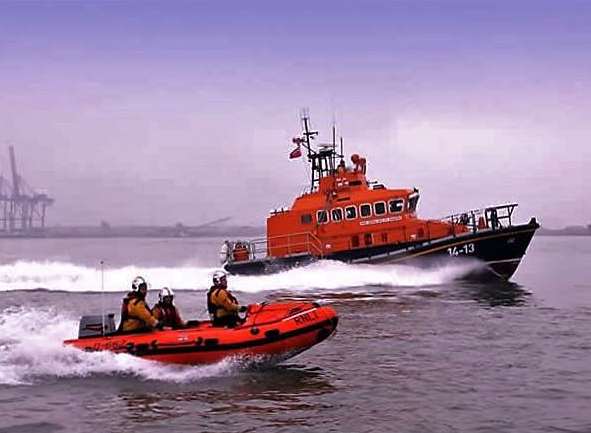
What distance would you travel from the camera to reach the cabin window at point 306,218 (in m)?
22.9

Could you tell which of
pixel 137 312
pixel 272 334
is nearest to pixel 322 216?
pixel 272 334

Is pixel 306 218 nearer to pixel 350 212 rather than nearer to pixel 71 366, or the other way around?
pixel 350 212

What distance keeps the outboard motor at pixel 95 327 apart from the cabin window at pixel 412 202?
517 inches

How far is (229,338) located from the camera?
10.4m

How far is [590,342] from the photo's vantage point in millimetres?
13250

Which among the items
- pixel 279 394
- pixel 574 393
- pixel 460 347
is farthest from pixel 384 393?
pixel 460 347

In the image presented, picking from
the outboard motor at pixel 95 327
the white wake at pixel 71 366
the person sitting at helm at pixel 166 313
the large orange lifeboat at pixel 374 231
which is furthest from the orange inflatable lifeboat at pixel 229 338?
the large orange lifeboat at pixel 374 231

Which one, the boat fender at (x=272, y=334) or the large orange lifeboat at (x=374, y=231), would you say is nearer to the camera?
the boat fender at (x=272, y=334)

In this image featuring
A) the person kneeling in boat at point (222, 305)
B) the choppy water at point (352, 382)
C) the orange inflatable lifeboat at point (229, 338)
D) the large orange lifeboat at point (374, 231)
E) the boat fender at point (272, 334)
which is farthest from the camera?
the large orange lifeboat at point (374, 231)

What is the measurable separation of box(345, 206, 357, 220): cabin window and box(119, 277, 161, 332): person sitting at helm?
12596mm

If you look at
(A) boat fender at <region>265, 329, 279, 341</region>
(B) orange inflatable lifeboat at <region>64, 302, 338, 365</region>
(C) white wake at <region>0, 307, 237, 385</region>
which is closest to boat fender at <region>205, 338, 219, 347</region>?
(B) orange inflatable lifeboat at <region>64, 302, 338, 365</region>

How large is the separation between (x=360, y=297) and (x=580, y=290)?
9104 millimetres

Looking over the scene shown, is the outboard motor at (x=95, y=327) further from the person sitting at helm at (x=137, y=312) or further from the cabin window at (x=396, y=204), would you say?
the cabin window at (x=396, y=204)

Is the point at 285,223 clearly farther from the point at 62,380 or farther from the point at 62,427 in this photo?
the point at 62,427
